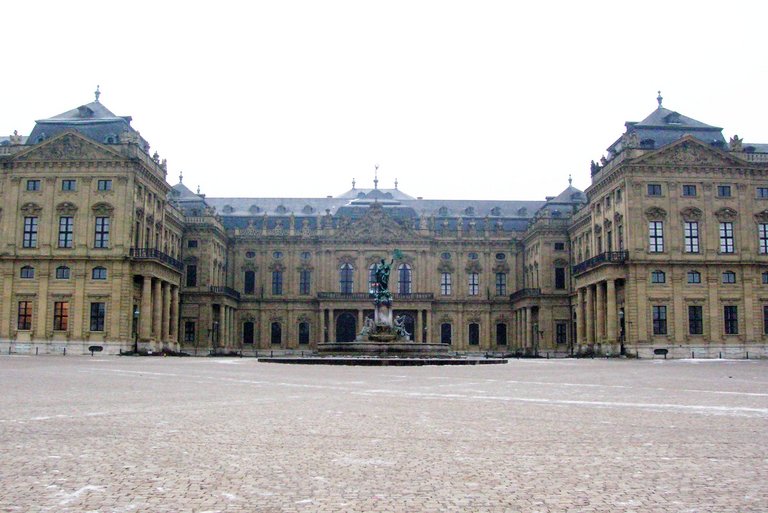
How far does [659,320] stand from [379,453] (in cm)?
5297

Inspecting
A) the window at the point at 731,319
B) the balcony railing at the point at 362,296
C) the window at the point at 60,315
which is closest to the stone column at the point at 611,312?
the window at the point at 731,319

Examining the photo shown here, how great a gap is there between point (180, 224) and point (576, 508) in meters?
74.3

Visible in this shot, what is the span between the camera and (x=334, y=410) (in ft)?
48.5

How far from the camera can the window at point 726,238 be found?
60.2 metres

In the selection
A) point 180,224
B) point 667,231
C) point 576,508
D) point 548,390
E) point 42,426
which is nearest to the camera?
point 576,508

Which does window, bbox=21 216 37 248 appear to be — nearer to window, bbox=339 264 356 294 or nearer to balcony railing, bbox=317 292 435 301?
balcony railing, bbox=317 292 435 301

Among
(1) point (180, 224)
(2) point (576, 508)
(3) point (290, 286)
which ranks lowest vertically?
(2) point (576, 508)

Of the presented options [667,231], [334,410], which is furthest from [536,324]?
[334,410]

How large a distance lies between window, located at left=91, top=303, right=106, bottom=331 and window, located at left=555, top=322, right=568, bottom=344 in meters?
43.0

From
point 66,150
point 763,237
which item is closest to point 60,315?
point 66,150

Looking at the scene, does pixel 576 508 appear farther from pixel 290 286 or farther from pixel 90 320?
pixel 290 286

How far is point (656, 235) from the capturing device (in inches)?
2356

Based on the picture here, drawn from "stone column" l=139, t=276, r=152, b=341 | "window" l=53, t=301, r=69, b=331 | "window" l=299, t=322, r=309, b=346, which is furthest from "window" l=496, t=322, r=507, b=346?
"window" l=53, t=301, r=69, b=331

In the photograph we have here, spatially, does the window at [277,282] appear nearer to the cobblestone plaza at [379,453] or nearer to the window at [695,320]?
the window at [695,320]
